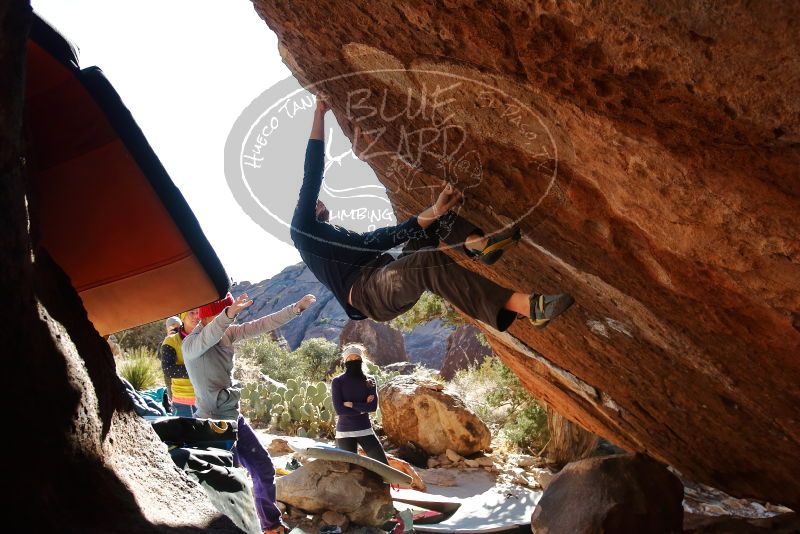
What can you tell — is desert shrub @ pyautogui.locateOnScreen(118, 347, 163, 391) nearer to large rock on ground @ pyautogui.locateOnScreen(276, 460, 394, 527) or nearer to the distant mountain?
large rock on ground @ pyautogui.locateOnScreen(276, 460, 394, 527)

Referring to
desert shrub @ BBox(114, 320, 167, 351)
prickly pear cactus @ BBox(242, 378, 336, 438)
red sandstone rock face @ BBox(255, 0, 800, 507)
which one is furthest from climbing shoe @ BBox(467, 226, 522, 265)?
desert shrub @ BBox(114, 320, 167, 351)

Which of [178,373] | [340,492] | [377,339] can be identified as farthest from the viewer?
[377,339]

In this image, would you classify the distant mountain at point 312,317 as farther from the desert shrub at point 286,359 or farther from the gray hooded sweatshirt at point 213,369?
the gray hooded sweatshirt at point 213,369

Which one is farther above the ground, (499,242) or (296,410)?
(499,242)

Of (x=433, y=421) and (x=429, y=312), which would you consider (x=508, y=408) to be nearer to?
(x=433, y=421)

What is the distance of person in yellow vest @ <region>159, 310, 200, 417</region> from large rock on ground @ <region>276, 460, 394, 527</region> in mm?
1714

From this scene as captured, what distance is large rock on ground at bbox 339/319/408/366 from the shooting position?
3531cm

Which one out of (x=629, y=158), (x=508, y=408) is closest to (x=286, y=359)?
(x=508, y=408)

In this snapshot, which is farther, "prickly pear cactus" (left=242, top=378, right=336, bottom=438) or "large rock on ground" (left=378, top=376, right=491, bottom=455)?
"prickly pear cactus" (left=242, top=378, right=336, bottom=438)

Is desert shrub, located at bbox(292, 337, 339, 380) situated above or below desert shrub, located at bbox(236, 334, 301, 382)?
below

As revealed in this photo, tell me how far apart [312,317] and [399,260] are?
49993 mm

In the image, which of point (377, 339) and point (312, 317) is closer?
point (377, 339)

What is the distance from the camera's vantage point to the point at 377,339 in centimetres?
3622

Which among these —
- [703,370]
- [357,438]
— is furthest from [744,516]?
[357,438]
